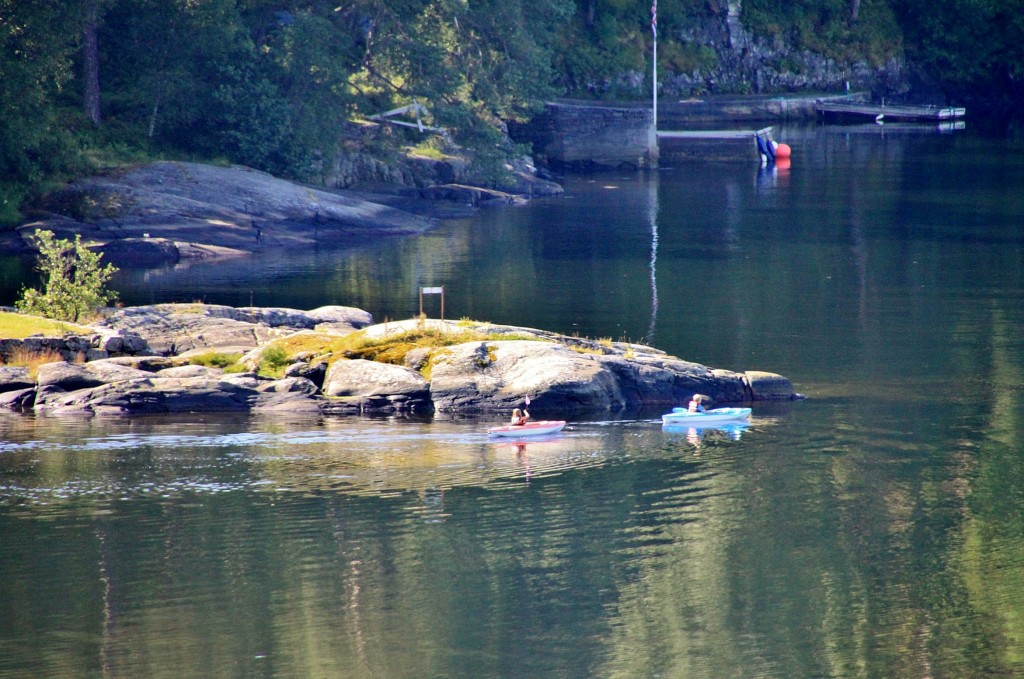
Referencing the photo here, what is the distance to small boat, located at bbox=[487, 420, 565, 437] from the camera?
38.9 meters

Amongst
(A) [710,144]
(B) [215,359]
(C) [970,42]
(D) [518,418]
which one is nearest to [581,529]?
(D) [518,418]

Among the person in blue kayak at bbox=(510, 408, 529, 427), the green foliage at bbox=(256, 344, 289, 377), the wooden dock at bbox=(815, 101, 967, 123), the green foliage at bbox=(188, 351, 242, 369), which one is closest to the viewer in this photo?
the person in blue kayak at bbox=(510, 408, 529, 427)

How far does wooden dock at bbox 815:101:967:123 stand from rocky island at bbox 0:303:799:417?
315 ft

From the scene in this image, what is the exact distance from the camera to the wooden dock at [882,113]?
135 metres

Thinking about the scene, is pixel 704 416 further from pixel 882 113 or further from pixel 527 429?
pixel 882 113

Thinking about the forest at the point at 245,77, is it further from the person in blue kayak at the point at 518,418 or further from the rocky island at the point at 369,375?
the person in blue kayak at the point at 518,418

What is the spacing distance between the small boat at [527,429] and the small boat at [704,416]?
337cm

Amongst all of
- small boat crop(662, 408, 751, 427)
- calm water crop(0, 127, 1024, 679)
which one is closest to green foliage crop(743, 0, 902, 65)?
calm water crop(0, 127, 1024, 679)

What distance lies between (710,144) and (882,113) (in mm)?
25506

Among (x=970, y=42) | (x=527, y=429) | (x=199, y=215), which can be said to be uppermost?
(x=970, y=42)

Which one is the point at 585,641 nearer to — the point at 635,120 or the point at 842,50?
the point at 635,120

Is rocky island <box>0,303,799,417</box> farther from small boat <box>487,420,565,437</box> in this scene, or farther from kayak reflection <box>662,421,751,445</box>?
kayak reflection <box>662,421,751,445</box>

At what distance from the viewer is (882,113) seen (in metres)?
135

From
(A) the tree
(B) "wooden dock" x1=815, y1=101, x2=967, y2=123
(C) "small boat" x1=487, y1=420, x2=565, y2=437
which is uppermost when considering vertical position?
(B) "wooden dock" x1=815, y1=101, x2=967, y2=123
